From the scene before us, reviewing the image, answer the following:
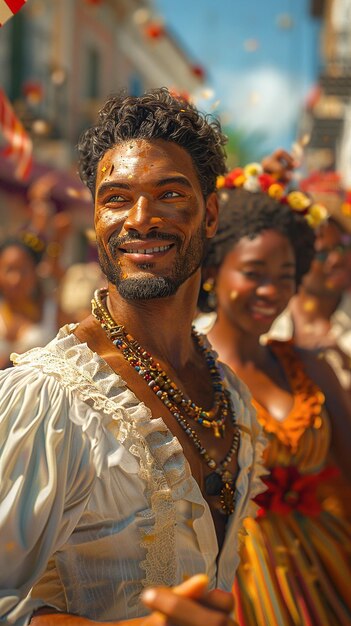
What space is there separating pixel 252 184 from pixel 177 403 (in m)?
1.65

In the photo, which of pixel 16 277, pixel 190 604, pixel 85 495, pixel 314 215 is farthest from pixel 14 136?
pixel 190 604

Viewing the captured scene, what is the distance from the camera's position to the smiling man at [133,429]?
1.72m

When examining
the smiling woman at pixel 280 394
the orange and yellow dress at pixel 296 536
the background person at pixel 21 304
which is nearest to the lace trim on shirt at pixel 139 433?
the orange and yellow dress at pixel 296 536

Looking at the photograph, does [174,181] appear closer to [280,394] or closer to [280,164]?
[280,394]

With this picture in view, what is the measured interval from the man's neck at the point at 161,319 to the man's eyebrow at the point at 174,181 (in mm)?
240

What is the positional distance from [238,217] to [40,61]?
60.0ft

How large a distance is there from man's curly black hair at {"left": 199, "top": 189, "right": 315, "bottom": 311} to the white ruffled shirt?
1.50 metres

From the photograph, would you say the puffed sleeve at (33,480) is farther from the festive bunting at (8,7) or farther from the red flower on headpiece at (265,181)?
the red flower on headpiece at (265,181)

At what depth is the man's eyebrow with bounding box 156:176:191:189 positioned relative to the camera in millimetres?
2012

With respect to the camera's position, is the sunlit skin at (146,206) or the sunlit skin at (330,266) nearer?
the sunlit skin at (146,206)

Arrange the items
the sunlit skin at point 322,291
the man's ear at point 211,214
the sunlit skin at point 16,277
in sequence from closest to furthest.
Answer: the man's ear at point 211,214
the sunlit skin at point 322,291
the sunlit skin at point 16,277

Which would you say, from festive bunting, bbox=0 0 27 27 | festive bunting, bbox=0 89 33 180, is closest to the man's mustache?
festive bunting, bbox=0 0 27 27

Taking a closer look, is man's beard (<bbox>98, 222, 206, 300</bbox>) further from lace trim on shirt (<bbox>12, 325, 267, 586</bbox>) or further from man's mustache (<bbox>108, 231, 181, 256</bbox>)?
lace trim on shirt (<bbox>12, 325, 267, 586</bbox>)

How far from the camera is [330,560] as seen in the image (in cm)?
326
